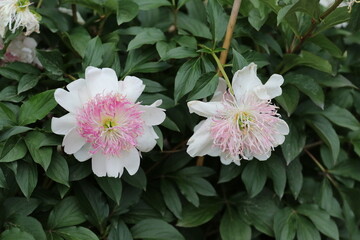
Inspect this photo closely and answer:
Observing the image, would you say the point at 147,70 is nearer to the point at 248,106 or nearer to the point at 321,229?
the point at 248,106

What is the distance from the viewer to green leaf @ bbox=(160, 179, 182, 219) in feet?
4.15

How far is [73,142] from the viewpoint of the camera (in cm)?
104

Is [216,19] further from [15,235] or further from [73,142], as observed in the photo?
[15,235]

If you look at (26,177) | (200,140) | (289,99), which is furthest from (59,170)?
(289,99)

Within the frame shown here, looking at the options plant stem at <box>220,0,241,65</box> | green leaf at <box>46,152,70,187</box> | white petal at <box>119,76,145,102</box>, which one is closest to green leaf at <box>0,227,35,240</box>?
green leaf at <box>46,152,70,187</box>

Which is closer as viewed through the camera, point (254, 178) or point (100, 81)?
point (100, 81)

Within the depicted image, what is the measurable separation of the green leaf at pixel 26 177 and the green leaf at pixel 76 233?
13 centimetres

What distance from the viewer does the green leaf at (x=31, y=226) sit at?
1.09 m

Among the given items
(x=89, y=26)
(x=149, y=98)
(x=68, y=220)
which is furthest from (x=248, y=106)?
(x=89, y=26)

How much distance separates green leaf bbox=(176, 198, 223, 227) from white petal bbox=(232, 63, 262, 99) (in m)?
0.38

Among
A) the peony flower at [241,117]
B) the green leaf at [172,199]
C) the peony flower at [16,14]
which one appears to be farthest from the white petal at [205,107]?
the peony flower at [16,14]

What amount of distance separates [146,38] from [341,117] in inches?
21.0

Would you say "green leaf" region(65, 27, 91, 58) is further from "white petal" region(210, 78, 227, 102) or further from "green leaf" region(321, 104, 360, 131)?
"green leaf" region(321, 104, 360, 131)

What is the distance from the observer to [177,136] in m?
1.35
